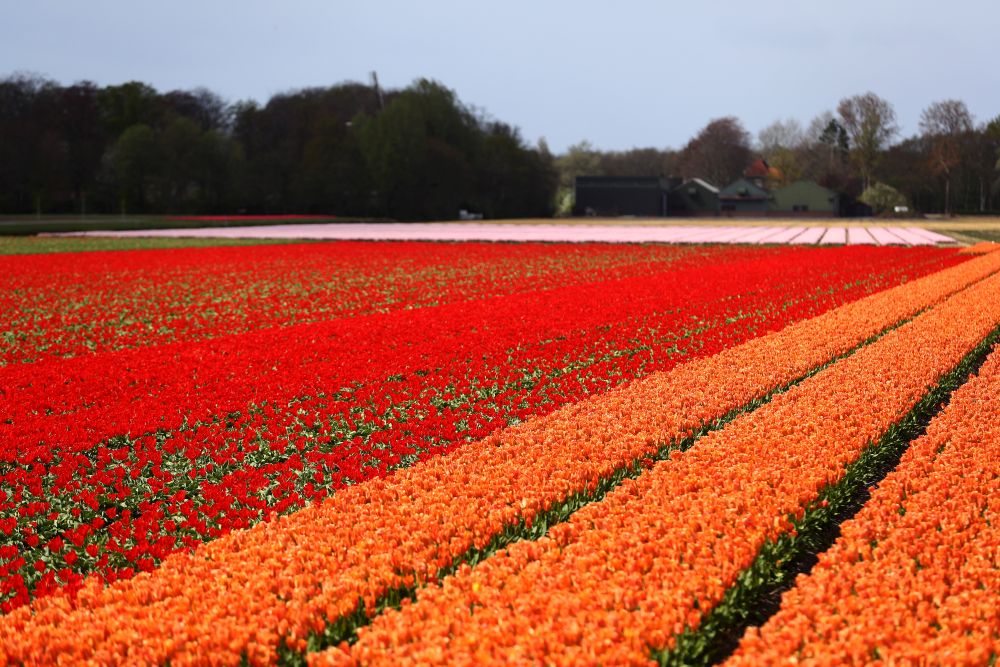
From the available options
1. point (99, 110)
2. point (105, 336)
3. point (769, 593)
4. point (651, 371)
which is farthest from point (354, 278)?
point (99, 110)

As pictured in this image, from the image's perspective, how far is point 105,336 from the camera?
15055mm

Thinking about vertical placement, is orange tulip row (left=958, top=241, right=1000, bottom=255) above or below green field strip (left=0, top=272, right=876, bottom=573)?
above

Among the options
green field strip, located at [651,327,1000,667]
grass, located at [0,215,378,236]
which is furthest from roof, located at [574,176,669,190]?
green field strip, located at [651,327,1000,667]

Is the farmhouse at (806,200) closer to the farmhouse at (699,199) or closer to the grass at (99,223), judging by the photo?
the farmhouse at (699,199)

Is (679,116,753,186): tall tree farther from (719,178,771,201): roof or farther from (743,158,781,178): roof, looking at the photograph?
(719,178,771,201): roof

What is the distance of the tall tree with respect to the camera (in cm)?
Answer: 14238

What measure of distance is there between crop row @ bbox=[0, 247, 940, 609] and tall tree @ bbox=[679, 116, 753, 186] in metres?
131

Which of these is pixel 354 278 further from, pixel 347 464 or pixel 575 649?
pixel 575 649

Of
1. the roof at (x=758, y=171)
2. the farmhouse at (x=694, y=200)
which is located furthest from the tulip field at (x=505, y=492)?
the roof at (x=758, y=171)

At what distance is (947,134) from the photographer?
4038 inches

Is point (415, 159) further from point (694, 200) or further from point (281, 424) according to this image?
point (281, 424)

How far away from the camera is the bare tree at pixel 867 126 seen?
104 m

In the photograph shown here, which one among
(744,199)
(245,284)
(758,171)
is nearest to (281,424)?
(245,284)

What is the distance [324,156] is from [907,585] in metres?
85.5
